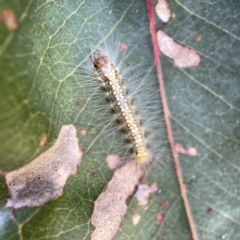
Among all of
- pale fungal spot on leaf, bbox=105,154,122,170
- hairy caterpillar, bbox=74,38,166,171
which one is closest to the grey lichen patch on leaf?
pale fungal spot on leaf, bbox=105,154,122,170

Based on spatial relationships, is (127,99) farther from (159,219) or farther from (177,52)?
(159,219)

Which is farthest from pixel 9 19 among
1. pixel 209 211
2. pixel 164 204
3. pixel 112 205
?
pixel 209 211

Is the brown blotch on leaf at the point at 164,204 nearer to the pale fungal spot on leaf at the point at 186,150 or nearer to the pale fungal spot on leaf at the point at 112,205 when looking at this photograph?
the pale fungal spot on leaf at the point at 112,205

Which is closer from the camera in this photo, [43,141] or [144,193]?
[43,141]

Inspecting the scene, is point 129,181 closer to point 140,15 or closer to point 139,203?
point 139,203

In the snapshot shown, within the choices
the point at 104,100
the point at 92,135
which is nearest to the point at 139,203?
the point at 92,135

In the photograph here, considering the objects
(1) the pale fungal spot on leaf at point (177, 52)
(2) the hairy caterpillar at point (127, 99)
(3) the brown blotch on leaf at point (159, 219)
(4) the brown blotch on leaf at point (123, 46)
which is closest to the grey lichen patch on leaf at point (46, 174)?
(2) the hairy caterpillar at point (127, 99)

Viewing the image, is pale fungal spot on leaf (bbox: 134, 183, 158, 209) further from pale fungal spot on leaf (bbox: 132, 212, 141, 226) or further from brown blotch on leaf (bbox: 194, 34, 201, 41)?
brown blotch on leaf (bbox: 194, 34, 201, 41)
